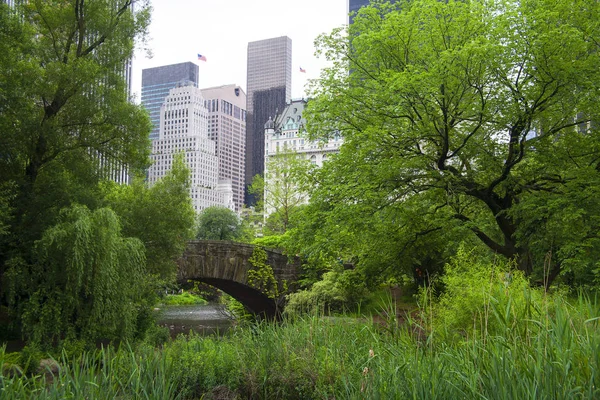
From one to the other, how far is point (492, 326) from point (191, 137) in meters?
139

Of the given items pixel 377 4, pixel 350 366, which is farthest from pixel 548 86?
pixel 350 366

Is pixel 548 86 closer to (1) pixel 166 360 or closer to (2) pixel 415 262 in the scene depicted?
(2) pixel 415 262

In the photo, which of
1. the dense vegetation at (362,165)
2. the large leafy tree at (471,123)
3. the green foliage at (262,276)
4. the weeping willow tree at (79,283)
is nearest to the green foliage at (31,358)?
the dense vegetation at (362,165)

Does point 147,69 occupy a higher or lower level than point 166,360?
higher

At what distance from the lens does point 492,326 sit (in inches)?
262

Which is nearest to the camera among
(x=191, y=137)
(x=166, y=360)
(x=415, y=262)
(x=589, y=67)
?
(x=166, y=360)

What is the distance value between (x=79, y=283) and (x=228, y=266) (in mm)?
8108

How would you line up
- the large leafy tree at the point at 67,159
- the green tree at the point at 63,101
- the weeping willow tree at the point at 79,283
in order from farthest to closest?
the green tree at the point at 63,101 → the large leafy tree at the point at 67,159 → the weeping willow tree at the point at 79,283

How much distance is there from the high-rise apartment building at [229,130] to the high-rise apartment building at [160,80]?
10884mm

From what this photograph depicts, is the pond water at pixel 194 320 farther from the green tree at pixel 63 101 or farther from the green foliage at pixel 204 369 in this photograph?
the green foliage at pixel 204 369

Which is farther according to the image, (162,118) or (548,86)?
(162,118)

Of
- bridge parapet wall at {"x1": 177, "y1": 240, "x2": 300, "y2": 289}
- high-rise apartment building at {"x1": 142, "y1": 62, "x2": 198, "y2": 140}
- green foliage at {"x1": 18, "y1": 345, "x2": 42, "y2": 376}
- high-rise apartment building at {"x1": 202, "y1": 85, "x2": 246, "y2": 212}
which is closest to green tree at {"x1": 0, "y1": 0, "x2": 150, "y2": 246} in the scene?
green foliage at {"x1": 18, "y1": 345, "x2": 42, "y2": 376}

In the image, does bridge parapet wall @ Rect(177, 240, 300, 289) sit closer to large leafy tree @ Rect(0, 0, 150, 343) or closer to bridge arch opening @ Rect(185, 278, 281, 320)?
bridge arch opening @ Rect(185, 278, 281, 320)

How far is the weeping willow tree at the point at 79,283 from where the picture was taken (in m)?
11.3
